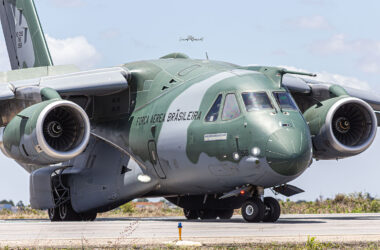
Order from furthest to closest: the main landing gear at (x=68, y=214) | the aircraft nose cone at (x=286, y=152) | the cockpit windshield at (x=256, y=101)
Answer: the main landing gear at (x=68, y=214) < the cockpit windshield at (x=256, y=101) < the aircraft nose cone at (x=286, y=152)

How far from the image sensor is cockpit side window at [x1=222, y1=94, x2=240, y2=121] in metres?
17.4

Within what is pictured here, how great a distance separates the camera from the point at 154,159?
63.5ft

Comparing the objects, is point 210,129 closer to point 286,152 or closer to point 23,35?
point 286,152

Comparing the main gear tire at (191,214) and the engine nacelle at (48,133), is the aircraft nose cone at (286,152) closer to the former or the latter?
the engine nacelle at (48,133)

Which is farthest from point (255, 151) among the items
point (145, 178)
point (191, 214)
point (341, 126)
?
point (191, 214)

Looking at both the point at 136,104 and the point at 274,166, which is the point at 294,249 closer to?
the point at 274,166

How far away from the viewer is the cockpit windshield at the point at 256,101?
682 inches

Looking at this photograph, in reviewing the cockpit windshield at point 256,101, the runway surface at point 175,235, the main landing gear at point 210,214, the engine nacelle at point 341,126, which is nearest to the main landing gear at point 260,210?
the runway surface at point 175,235

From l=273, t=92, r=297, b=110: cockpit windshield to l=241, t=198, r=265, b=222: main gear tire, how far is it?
231 centimetres

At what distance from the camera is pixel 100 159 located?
21094 mm

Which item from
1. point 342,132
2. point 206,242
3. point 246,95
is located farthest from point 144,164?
point 206,242

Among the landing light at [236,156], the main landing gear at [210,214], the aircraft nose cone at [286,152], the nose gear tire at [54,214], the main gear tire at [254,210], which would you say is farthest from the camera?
the nose gear tire at [54,214]

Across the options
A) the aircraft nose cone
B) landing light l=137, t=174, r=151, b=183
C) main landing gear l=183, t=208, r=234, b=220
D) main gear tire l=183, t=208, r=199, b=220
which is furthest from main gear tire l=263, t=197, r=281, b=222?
main gear tire l=183, t=208, r=199, b=220

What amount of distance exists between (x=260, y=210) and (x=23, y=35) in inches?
514
